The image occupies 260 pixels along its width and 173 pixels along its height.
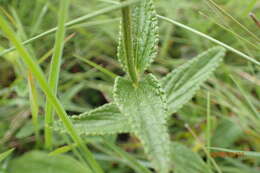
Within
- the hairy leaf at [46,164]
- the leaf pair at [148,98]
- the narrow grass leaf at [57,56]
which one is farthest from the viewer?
the hairy leaf at [46,164]

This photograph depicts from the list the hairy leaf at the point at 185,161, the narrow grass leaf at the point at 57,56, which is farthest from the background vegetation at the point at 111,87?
the narrow grass leaf at the point at 57,56

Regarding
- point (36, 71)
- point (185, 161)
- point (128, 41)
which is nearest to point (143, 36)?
point (128, 41)

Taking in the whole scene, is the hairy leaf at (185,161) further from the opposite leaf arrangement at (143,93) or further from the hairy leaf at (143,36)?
the hairy leaf at (143,36)

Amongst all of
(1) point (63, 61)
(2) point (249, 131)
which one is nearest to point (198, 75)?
(2) point (249, 131)

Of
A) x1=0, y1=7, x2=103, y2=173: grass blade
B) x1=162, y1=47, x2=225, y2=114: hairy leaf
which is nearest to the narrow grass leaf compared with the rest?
x1=0, y1=7, x2=103, y2=173: grass blade

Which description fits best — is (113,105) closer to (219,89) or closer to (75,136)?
(75,136)

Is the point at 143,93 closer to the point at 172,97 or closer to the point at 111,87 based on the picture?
the point at 172,97

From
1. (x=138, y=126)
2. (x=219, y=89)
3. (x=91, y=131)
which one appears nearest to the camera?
(x=138, y=126)

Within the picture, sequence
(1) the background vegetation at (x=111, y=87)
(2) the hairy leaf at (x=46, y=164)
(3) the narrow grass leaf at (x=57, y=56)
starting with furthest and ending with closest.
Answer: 1. (1) the background vegetation at (x=111, y=87)
2. (2) the hairy leaf at (x=46, y=164)
3. (3) the narrow grass leaf at (x=57, y=56)
